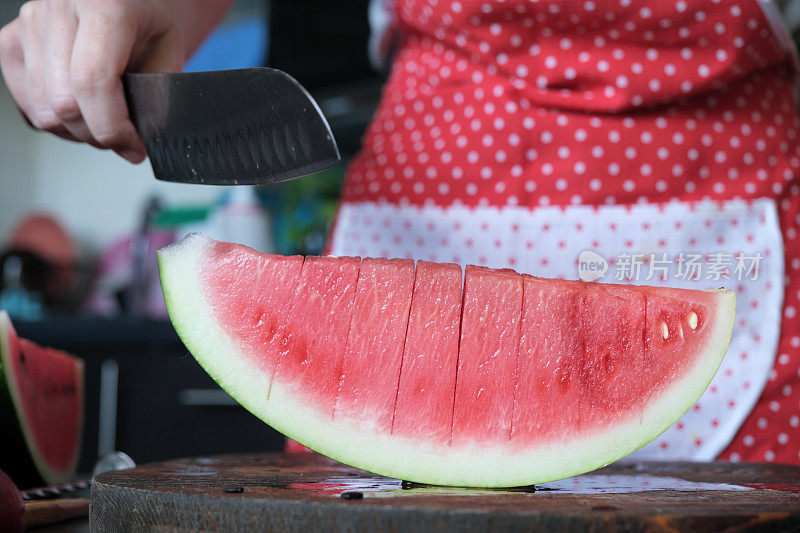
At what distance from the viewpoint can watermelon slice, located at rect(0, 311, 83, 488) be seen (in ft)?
3.20

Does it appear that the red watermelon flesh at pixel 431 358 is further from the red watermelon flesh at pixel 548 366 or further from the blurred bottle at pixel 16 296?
the blurred bottle at pixel 16 296

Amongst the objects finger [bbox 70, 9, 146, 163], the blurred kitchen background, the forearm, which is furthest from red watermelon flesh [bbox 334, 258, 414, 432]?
the blurred kitchen background

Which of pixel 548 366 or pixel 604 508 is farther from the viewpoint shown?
pixel 548 366

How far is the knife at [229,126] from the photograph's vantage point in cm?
79

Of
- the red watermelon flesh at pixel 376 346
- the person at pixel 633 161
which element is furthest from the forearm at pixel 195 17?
the red watermelon flesh at pixel 376 346

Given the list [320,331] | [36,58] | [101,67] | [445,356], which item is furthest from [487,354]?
[36,58]

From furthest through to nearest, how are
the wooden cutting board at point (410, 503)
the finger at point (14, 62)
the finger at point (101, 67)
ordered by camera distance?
the finger at point (14, 62)
the finger at point (101, 67)
the wooden cutting board at point (410, 503)

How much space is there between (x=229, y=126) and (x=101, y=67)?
171 millimetres

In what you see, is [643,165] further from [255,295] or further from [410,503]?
[410,503]

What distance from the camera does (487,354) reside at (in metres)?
0.72

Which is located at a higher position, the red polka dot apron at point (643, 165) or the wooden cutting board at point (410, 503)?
the red polka dot apron at point (643, 165)

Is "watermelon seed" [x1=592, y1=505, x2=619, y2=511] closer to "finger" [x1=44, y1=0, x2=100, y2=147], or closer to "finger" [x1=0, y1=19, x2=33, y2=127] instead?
"finger" [x1=44, y1=0, x2=100, y2=147]

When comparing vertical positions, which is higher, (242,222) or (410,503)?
(242,222)

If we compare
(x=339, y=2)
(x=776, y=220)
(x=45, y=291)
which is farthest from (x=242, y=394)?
(x=45, y=291)
